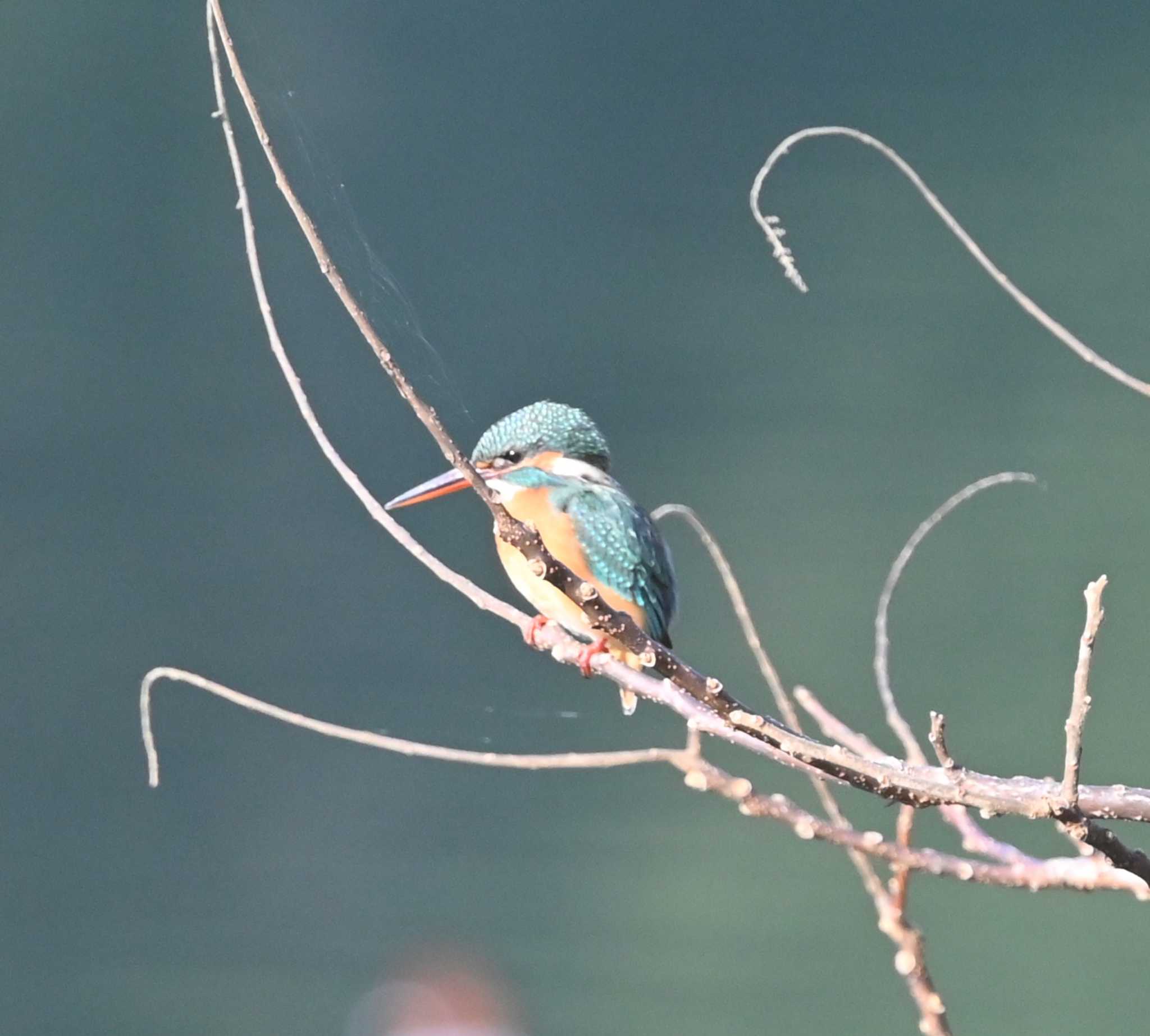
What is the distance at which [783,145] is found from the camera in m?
0.73

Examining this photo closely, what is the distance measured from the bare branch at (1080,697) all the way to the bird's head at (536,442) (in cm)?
52

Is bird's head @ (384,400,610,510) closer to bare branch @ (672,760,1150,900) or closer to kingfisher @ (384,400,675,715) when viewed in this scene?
kingfisher @ (384,400,675,715)

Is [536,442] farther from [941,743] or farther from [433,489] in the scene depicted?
[941,743]

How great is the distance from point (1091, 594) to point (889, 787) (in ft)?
0.33

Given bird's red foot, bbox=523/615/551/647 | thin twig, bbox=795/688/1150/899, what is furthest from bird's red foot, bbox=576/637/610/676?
thin twig, bbox=795/688/1150/899

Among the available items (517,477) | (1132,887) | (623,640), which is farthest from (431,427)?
(517,477)

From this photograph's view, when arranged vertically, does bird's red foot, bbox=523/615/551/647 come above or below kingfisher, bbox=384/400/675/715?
→ below

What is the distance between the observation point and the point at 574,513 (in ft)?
3.35

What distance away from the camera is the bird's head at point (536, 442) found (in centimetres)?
98

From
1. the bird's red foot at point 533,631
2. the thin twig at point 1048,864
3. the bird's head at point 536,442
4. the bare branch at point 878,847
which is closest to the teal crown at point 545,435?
the bird's head at point 536,442

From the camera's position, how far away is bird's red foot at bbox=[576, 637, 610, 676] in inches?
27.8

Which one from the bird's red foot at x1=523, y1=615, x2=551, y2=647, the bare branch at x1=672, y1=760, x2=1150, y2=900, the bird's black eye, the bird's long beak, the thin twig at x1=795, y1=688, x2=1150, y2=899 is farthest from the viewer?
the bird's black eye

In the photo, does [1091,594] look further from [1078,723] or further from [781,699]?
[781,699]

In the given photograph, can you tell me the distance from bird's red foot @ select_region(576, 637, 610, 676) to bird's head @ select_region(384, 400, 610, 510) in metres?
0.25
